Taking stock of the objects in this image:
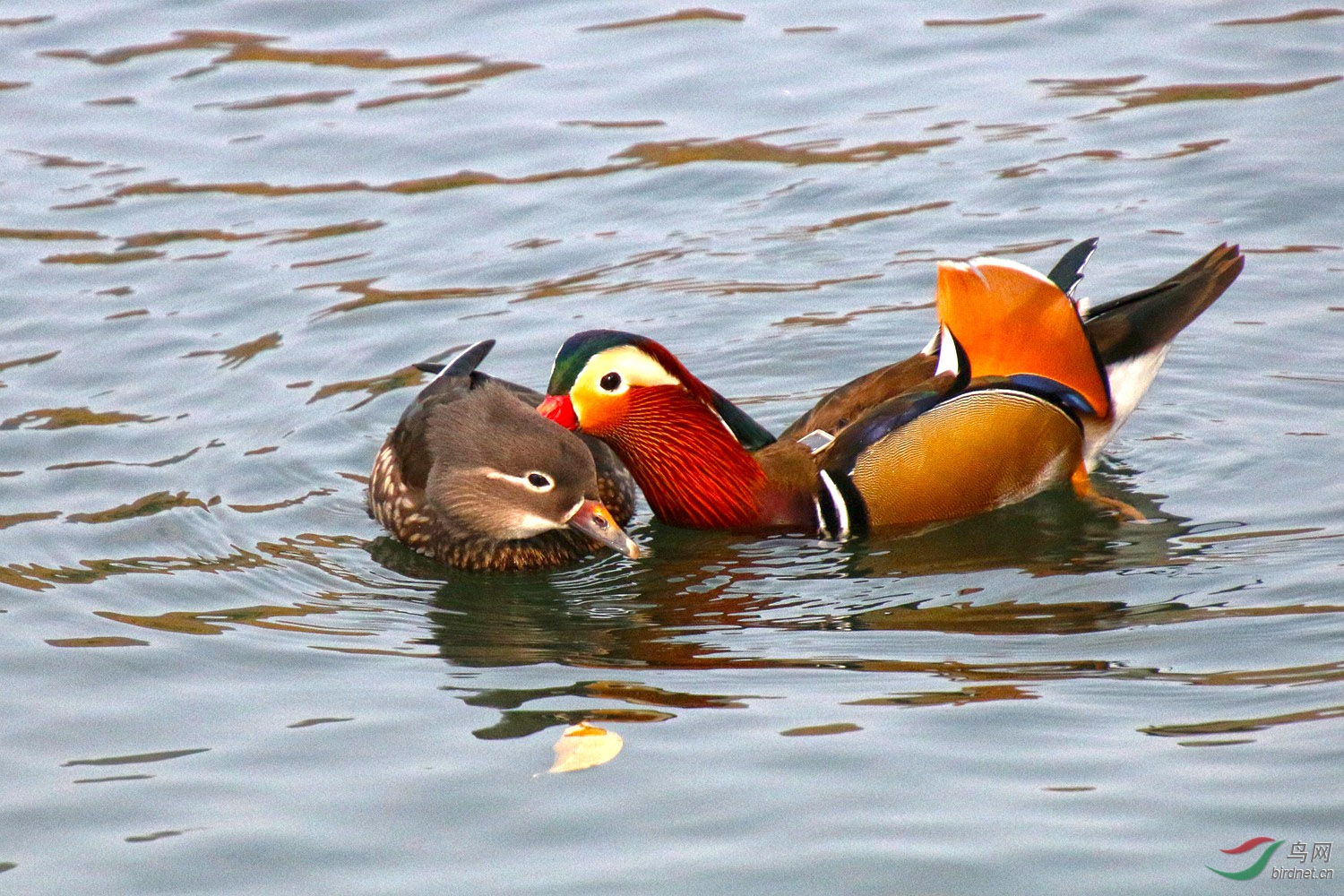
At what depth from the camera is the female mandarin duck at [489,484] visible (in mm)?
6219

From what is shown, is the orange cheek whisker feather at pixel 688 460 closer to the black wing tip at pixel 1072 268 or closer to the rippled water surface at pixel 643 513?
the rippled water surface at pixel 643 513

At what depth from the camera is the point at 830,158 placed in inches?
392

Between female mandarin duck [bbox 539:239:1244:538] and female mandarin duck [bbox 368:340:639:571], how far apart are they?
28cm

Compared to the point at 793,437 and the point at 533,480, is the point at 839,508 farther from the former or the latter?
the point at 533,480

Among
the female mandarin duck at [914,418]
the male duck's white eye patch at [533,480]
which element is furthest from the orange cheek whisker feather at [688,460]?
the male duck's white eye patch at [533,480]

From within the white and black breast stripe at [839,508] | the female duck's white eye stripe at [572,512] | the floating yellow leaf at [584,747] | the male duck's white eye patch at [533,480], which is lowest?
the floating yellow leaf at [584,747]

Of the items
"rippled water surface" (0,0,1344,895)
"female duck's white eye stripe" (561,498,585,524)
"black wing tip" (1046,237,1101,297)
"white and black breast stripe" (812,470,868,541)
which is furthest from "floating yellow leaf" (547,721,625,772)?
"black wing tip" (1046,237,1101,297)

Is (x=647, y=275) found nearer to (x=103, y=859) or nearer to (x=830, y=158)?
(x=830, y=158)

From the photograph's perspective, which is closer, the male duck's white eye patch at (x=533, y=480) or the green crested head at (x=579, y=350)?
the male duck's white eye patch at (x=533, y=480)

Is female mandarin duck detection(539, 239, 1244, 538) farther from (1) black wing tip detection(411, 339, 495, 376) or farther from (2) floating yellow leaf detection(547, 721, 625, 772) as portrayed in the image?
(2) floating yellow leaf detection(547, 721, 625, 772)

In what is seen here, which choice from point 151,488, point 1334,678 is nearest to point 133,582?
point 151,488

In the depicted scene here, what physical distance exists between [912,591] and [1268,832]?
192 centimetres

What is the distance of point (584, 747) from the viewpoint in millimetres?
4820

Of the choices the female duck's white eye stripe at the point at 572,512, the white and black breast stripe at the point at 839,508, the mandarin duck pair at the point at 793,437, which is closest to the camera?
the female duck's white eye stripe at the point at 572,512
